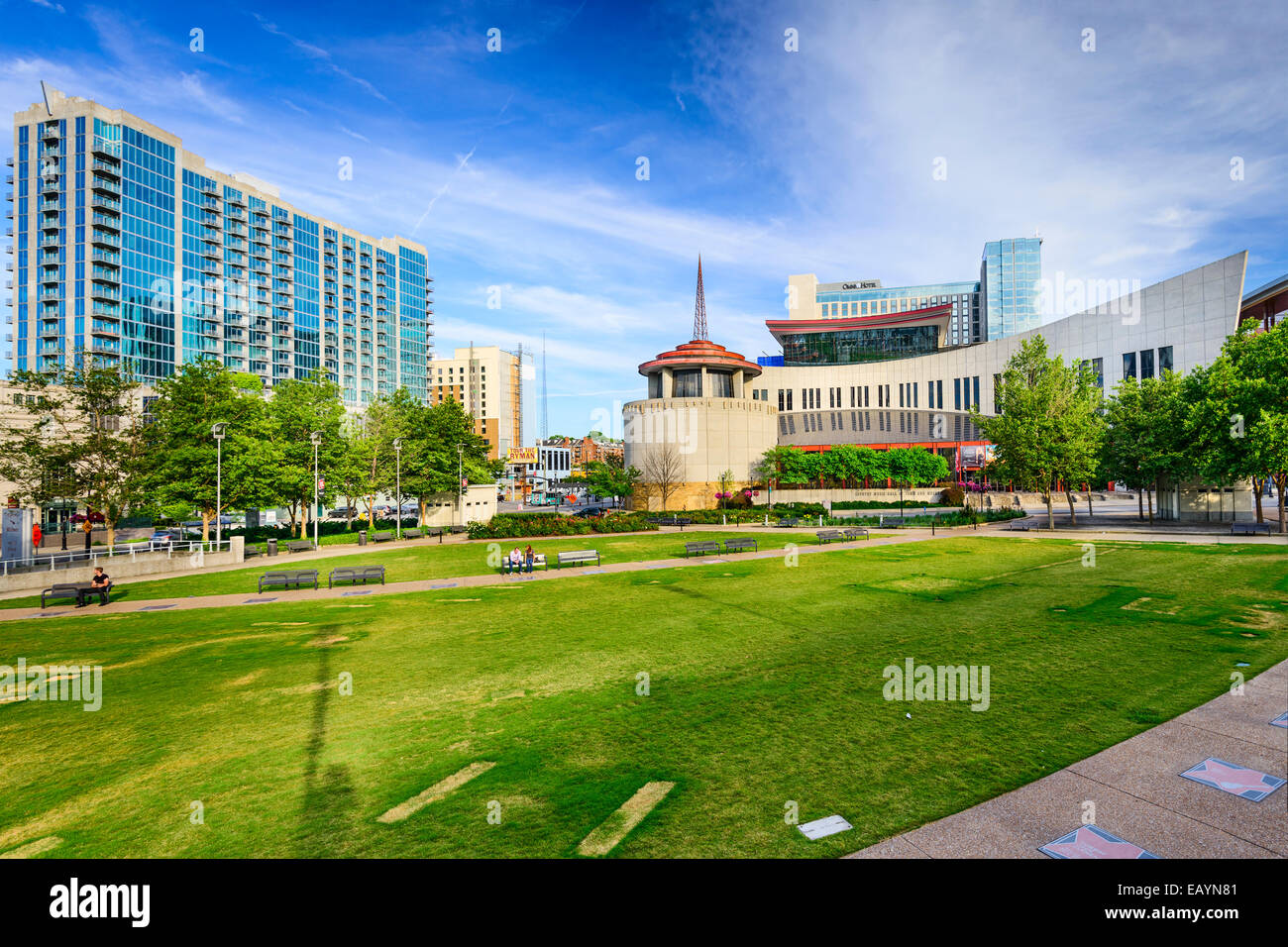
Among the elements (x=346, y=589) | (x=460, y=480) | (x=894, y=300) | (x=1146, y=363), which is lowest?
(x=346, y=589)

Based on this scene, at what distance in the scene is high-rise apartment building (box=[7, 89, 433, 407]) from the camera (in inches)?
3292

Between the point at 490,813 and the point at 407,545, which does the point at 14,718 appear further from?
the point at 407,545

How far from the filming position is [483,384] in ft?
565

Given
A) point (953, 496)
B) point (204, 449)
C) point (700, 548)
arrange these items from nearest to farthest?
point (700, 548), point (204, 449), point (953, 496)

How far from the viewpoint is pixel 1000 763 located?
25.7ft

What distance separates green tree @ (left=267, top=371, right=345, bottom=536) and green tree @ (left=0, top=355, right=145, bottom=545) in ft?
24.1

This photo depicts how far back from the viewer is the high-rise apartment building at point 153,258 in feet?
274

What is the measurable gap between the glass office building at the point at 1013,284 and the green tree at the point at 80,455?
192 m

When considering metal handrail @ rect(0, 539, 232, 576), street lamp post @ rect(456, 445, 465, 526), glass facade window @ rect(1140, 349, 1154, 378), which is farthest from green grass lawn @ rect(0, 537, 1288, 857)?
glass facade window @ rect(1140, 349, 1154, 378)

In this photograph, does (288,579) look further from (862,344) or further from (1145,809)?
(862,344)

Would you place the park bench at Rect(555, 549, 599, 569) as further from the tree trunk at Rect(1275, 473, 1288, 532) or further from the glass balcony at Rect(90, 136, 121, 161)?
the glass balcony at Rect(90, 136, 121, 161)

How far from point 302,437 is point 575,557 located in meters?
28.9

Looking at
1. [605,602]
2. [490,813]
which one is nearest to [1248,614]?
[605,602]

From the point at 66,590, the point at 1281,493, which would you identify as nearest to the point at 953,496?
the point at 1281,493
